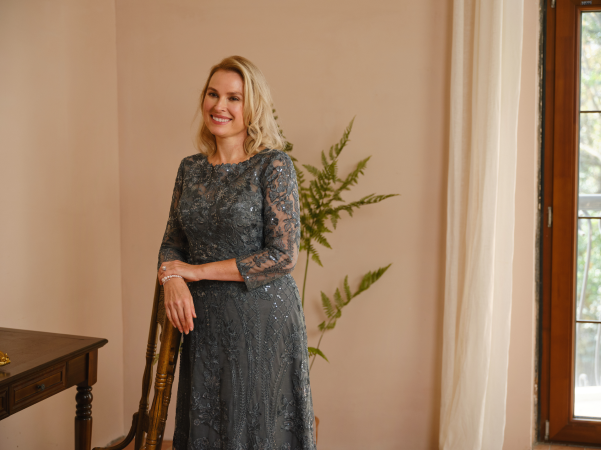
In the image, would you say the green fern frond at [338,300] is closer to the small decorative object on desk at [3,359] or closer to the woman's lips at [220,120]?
the woman's lips at [220,120]

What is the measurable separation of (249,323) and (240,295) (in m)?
0.09

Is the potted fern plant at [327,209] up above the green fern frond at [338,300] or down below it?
above

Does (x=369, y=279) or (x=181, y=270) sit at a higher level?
(x=181, y=270)

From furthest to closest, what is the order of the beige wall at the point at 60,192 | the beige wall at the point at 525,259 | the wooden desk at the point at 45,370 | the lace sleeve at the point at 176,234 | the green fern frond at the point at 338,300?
the green fern frond at the point at 338,300
the beige wall at the point at 525,259
the beige wall at the point at 60,192
the lace sleeve at the point at 176,234
the wooden desk at the point at 45,370

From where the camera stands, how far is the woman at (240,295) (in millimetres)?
1584

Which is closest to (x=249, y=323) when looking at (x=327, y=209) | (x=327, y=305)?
(x=327, y=209)

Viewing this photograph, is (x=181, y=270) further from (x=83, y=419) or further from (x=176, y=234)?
(x=83, y=419)

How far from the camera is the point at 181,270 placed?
162cm

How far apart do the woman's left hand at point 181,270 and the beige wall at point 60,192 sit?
106 centimetres

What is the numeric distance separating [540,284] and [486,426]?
2.68ft

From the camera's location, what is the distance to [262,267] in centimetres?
158


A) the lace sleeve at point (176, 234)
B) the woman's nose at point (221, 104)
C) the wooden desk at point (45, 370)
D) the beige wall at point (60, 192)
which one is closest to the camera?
the wooden desk at point (45, 370)

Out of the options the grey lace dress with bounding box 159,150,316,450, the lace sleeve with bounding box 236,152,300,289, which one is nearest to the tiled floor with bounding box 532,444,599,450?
the grey lace dress with bounding box 159,150,316,450

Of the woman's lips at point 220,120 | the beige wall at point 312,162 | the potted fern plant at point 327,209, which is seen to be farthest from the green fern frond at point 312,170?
the woman's lips at point 220,120
